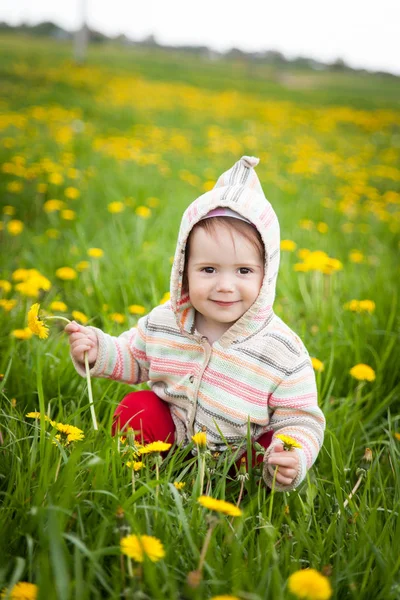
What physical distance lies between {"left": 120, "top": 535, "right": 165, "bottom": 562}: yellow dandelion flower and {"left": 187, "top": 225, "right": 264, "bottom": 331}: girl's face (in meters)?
0.61

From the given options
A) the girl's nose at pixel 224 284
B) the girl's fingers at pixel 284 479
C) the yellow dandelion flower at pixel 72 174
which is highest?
the yellow dandelion flower at pixel 72 174

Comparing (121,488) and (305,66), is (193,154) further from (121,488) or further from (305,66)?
(305,66)

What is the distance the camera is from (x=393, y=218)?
4238mm

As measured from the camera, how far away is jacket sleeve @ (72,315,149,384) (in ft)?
5.10

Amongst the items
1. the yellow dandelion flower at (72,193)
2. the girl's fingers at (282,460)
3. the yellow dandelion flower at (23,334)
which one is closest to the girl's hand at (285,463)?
the girl's fingers at (282,460)

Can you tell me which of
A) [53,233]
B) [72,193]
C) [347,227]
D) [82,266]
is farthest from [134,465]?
[347,227]

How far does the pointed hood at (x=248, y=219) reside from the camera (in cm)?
136

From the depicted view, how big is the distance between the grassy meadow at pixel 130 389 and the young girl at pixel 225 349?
0.09 meters

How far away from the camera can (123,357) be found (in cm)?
159

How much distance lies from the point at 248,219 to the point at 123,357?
20.7 inches

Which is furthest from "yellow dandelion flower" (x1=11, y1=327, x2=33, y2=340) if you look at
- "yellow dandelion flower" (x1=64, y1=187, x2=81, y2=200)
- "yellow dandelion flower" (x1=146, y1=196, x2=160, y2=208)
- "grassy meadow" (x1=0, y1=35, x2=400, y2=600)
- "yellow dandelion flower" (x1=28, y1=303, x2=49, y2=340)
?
"yellow dandelion flower" (x1=146, y1=196, x2=160, y2=208)

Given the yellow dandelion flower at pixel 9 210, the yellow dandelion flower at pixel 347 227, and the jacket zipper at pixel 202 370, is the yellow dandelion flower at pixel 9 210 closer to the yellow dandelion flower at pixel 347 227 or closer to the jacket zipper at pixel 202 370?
the jacket zipper at pixel 202 370

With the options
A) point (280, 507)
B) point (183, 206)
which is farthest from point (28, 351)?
point (183, 206)

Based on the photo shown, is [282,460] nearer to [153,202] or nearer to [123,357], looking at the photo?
[123,357]
